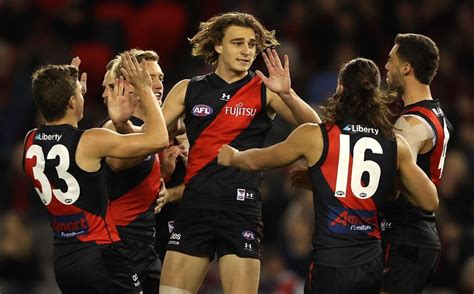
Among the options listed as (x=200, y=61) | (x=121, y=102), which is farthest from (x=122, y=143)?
(x=200, y=61)

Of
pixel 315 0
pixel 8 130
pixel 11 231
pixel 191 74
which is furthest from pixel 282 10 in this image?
pixel 11 231

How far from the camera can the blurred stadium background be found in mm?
12164

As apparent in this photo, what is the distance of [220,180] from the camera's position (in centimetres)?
770

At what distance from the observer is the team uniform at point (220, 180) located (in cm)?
765

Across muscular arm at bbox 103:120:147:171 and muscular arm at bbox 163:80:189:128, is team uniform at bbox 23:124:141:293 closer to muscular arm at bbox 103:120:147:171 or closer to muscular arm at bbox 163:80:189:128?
muscular arm at bbox 103:120:147:171

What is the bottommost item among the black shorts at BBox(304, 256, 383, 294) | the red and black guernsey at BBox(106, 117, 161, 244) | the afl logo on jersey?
the black shorts at BBox(304, 256, 383, 294)

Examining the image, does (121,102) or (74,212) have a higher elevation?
(121,102)

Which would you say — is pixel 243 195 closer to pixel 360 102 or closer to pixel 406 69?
pixel 360 102

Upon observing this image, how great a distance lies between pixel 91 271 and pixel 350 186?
1858 mm

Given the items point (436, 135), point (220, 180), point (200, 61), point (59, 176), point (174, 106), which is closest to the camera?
point (59, 176)

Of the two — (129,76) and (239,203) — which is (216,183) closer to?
(239,203)

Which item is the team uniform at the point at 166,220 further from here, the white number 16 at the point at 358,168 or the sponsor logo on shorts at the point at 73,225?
the white number 16 at the point at 358,168

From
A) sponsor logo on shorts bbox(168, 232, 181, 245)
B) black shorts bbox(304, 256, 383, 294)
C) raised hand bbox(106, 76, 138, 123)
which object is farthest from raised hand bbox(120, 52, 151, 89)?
black shorts bbox(304, 256, 383, 294)

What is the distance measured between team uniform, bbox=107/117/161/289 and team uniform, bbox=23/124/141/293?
675mm
